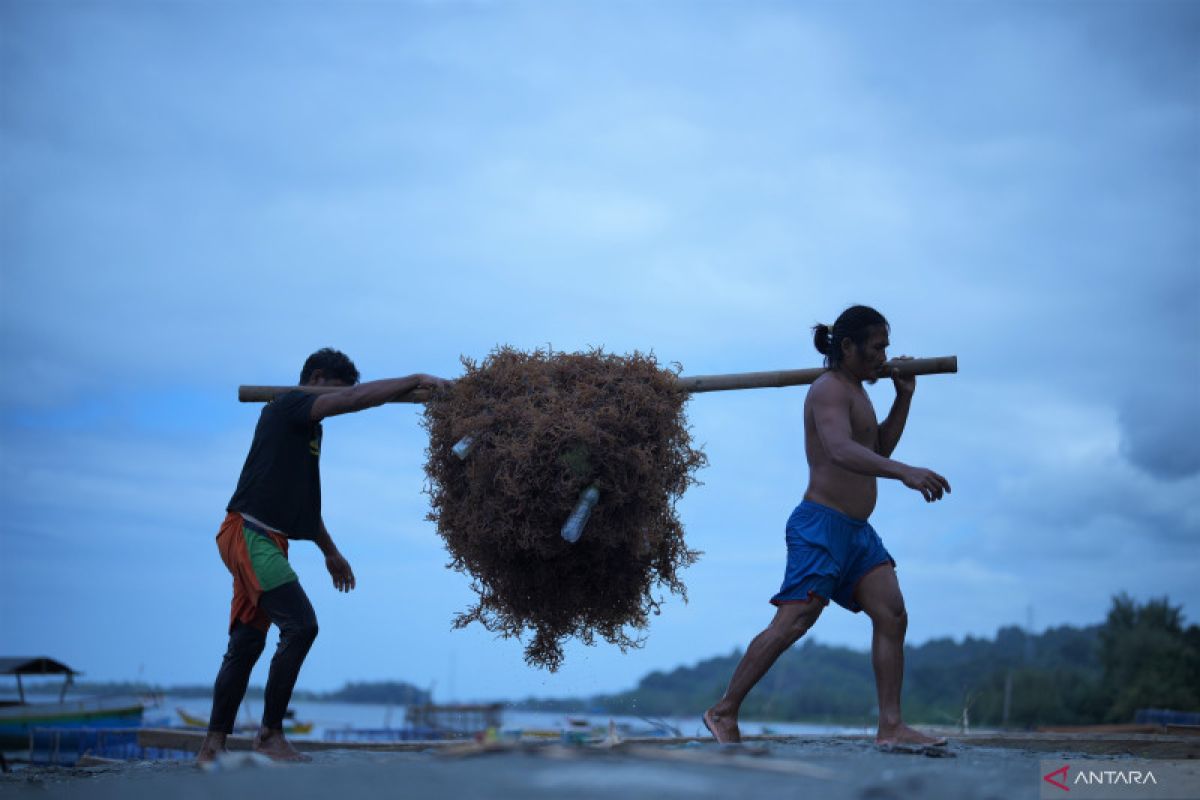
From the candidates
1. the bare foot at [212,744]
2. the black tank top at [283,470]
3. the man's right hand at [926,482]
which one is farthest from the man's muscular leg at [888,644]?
the bare foot at [212,744]

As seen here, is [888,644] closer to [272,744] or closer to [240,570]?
[272,744]

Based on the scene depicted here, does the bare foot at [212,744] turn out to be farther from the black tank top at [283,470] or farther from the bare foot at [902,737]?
the bare foot at [902,737]

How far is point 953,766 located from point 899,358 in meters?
2.69

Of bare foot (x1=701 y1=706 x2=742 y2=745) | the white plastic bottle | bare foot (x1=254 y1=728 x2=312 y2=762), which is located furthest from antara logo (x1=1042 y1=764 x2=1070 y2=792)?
bare foot (x1=254 y1=728 x2=312 y2=762)

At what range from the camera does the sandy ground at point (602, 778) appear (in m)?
3.36

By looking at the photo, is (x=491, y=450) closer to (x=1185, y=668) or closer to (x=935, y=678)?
(x=1185, y=668)

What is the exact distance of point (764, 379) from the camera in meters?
6.51

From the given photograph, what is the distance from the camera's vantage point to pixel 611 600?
6.30 meters

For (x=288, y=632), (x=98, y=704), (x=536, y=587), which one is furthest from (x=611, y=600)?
(x=98, y=704)

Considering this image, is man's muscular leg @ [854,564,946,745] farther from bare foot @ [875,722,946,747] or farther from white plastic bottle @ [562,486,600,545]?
white plastic bottle @ [562,486,600,545]

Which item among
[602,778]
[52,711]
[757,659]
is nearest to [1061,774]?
[757,659]

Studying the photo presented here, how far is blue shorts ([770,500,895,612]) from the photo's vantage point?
5.66 m

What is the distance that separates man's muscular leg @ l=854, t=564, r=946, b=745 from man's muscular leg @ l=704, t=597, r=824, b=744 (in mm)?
302

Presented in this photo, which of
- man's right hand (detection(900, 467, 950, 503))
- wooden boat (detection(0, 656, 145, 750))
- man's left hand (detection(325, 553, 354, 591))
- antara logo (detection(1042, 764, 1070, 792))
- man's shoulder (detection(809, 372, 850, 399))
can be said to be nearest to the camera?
antara logo (detection(1042, 764, 1070, 792))
